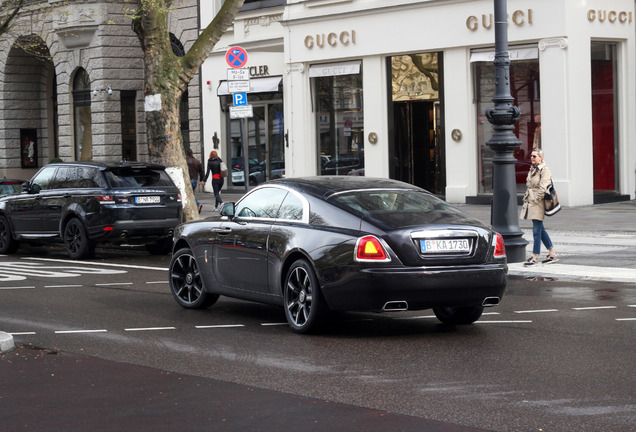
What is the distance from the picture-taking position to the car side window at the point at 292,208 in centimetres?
1028

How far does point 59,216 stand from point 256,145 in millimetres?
15267

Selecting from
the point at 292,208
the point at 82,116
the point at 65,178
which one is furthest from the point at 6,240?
the point at 82,116

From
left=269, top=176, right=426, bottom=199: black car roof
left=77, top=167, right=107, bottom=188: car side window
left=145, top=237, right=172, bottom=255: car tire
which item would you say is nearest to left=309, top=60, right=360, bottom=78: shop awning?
left=145, top=237, right=172, bottom=255: car tire

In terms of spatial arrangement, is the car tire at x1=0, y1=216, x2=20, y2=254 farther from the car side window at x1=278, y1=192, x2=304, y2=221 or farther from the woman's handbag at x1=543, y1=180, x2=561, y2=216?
the car side window at x1=278, y1=192, x2=304, y2=221

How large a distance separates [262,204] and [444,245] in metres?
2.15

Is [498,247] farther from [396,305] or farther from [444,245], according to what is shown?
[396,305]

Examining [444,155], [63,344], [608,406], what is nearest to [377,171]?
[444,155]

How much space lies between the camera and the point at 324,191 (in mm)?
10258

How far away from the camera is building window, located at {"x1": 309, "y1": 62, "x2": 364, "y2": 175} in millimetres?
29609

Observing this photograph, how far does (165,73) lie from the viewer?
21312 millimetres

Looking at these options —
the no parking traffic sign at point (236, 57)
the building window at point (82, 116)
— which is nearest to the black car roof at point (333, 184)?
the no parking traffic sign at point (236, 57)

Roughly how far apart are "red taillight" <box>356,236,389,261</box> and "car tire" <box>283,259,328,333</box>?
52cm

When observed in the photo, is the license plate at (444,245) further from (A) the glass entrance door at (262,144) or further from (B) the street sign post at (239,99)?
(A) the glass entrance door at (262,144)

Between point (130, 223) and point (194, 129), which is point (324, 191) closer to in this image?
point (130, 223)
